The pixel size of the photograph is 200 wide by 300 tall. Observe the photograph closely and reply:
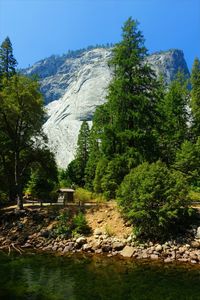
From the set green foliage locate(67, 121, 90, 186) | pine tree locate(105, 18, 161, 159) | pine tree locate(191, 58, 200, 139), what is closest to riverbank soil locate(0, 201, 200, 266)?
pine tree locate(105, 18, 161, 159)

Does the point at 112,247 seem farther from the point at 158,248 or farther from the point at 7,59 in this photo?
the point at 7,59

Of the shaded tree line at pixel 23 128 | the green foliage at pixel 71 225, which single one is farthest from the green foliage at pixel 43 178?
the green foliage at pixel 71 225

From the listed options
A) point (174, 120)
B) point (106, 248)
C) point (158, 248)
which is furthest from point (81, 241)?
point (174, 120)

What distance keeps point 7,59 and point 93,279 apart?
3066 centimetres

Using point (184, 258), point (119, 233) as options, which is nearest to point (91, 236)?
point (119, 233)

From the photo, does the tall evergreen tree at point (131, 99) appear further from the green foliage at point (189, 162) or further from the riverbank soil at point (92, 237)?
the green foliage at point (189, 162)

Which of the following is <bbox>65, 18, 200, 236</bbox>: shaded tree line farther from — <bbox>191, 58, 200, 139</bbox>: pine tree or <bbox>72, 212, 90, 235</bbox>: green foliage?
<bbox>191, 58, 200, 139</bbox>: pine tree

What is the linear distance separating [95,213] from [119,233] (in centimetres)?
344

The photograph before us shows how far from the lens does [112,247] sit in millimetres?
24562

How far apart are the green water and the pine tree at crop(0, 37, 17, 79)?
24757mm

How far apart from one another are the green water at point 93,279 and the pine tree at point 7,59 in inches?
975

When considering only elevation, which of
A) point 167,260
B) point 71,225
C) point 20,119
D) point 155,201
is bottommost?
point 167,260

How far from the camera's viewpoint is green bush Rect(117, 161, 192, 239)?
23.8 metres

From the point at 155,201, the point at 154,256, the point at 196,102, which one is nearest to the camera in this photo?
the point at 154,256
